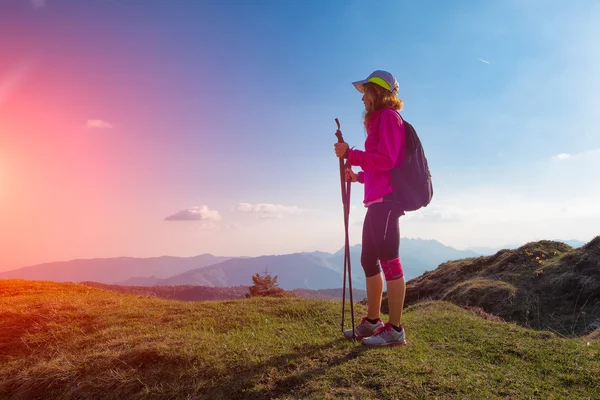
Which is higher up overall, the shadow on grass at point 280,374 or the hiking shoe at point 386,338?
the hiking shoe at point 386,338

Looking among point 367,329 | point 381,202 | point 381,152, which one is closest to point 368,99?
point 381,152

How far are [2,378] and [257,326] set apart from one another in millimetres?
4168

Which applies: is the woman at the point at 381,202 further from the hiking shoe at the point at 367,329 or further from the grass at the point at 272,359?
the grass at the point at 272,359

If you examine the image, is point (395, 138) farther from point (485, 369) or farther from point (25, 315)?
point (25, 315)

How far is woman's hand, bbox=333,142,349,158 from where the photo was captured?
5.67 m

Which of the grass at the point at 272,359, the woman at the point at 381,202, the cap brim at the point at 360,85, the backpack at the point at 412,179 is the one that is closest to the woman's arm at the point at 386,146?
the woman at the point at 381,202

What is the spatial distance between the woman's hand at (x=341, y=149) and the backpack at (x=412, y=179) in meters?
0.82

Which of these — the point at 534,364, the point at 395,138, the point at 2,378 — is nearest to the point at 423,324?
the point at 534,364

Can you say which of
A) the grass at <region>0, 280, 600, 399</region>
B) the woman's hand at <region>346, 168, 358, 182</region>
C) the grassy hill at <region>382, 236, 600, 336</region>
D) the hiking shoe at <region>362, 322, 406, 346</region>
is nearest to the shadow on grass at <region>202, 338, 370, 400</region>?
the grass at <region>0, 280, 600, 399</region>

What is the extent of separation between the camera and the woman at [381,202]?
17.3ft

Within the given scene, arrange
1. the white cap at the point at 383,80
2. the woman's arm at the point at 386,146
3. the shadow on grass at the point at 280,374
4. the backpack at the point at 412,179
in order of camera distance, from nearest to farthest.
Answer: the shadow on grass at the point at 280,374, the woman's arm at the point at 386,146, the backpack at the point at 412,179, the white cap at the point at 383,80

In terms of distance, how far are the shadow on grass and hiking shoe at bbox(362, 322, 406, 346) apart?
0.54 ft

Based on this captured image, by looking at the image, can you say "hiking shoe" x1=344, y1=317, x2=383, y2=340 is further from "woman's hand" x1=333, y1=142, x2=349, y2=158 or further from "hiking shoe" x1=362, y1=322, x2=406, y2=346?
"woman's hand" x1=333, y1=142, x2=349, y2=158

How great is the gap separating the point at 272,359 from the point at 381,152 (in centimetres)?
345
